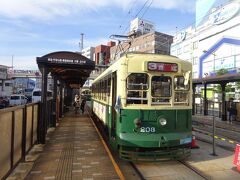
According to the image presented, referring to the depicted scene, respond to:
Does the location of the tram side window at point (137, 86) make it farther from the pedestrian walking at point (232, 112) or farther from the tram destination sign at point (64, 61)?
the pedestrian walking at point (232, 112)

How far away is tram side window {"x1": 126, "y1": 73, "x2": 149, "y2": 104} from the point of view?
8.24 m

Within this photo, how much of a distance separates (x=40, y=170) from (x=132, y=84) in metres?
3.25

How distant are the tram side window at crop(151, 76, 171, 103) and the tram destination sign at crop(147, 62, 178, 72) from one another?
0.22 metres

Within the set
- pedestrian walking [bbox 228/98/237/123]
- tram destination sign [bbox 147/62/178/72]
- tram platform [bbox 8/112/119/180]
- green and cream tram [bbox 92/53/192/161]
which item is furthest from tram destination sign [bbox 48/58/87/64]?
pedestrian walking [bbox 228/98/237/123]

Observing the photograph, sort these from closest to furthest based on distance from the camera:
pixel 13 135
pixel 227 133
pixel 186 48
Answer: pixel 13 135 → pixel 227 133 → pixel 186 48

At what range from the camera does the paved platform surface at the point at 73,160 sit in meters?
7.18

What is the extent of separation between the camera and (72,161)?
8398mm

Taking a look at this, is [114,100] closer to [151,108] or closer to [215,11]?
[151,108]

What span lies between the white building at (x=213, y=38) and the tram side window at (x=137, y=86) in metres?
39.7

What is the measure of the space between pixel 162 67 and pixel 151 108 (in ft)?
3.90

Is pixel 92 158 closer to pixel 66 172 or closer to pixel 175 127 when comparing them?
pixel 66 172

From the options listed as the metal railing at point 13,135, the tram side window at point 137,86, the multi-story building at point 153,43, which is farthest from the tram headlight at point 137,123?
the multi-story building at point 153,43

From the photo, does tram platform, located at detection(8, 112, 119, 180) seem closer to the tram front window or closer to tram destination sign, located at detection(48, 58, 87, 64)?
the tram front window

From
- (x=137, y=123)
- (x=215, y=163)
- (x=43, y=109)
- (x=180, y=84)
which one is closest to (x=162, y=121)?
(x=137, y=123)
